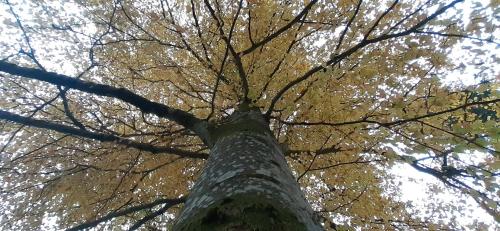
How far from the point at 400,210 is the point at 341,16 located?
3038 millimetres

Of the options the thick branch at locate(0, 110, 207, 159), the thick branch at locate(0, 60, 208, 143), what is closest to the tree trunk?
the thick branch at locate(0, 60, 208, 143)

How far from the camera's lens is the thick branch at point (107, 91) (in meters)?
3.19

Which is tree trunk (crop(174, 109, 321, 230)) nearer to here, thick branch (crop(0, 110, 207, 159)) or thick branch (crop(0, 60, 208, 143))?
thick branch (crop(0, 60, 208, 143))

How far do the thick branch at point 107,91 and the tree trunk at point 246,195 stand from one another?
3.10ft

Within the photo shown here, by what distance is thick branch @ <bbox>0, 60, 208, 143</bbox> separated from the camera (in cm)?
319

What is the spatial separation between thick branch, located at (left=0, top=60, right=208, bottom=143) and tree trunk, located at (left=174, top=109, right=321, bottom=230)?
37.1 inches

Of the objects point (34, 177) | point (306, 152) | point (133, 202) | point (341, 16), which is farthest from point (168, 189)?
point (341, 16)

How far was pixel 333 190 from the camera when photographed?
4.97 m

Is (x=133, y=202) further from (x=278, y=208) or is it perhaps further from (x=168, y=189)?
(x=278, y=208)


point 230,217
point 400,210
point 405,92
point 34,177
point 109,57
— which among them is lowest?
point 400,210

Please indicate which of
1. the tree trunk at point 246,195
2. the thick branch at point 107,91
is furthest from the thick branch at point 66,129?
the tree trunk at point 246,195

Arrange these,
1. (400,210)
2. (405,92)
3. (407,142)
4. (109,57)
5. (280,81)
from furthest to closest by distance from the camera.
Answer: (400,210) < (109,57) < (280,81) < (405,92) < (407,142)

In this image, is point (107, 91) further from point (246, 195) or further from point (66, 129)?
point (246, 195)

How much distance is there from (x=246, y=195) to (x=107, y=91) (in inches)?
87.2
